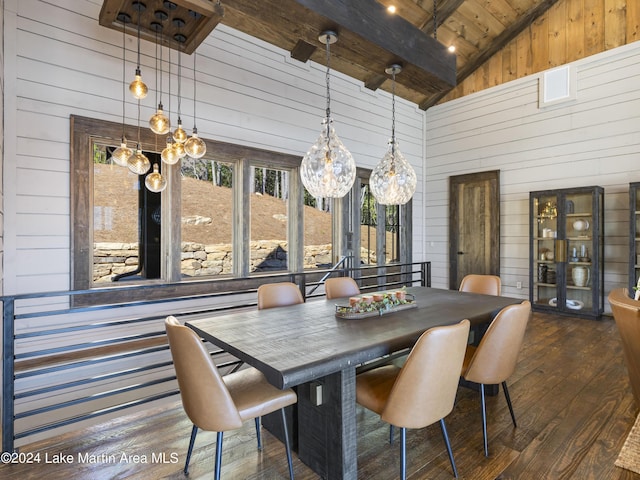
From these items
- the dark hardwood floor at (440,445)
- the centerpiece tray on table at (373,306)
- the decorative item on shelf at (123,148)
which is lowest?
the dark hardwood floor at (440,445)

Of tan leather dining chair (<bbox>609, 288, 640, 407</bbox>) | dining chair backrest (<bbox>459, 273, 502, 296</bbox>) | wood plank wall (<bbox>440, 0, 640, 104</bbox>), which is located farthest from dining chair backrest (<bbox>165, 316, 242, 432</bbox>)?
wood plank wall (<bbox>440, 0, 640, 104</bbox>)

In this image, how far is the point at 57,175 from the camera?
11.1 ft

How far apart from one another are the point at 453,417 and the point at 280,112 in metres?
4.34

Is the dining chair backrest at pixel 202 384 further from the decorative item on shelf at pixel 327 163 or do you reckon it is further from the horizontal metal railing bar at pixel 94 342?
the decorative item on shelf at pixel 327 163

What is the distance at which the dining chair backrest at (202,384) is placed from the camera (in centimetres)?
152

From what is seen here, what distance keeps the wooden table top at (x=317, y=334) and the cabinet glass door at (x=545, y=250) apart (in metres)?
3.28

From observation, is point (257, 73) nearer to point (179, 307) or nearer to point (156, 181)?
point (156, 181)

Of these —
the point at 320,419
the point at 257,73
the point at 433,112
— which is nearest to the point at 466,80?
the point at 433,112

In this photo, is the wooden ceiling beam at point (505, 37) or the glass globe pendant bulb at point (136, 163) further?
the wooden ceiling beam at point (505, 37)

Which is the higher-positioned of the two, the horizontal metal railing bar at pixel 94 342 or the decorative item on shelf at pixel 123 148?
the decorative item on shelf at pixel 123 148

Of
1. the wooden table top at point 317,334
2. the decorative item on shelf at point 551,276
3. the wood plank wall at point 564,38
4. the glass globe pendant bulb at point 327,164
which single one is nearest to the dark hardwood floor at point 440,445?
the wooden table top at point 317,334

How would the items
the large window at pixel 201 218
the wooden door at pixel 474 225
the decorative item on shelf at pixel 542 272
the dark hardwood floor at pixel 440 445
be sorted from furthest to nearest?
the wooden door at pixel 474 225 < the decorative item on shelf at pixel 542 272 < the large window at pixel 201 218 < the dark hardwood floor at pixel 440 445

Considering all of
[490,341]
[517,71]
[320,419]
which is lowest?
[320,419]

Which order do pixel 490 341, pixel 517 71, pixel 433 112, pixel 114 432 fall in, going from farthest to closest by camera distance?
1. pixel 433 112
2. pixel 517 71
3. pixel 114 432
4. pixel 490 341
